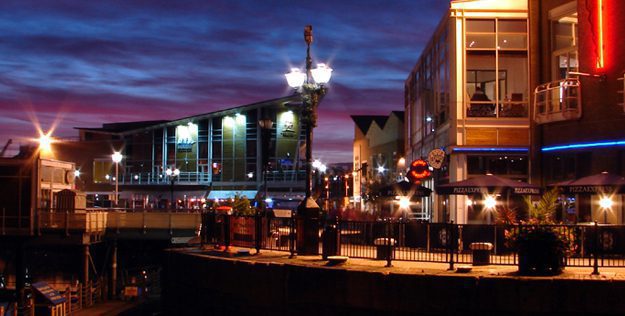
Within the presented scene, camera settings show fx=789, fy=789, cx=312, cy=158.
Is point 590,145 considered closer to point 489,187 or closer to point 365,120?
point 489,187

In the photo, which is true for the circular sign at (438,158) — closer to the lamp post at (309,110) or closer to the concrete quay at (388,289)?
the lamp post at (309,110)

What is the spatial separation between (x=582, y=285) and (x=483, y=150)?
14.9 m

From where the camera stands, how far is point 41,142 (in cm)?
4638

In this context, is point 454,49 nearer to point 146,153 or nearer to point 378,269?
point 378,269

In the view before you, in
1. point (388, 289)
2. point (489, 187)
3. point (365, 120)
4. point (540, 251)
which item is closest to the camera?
point (540, 251)

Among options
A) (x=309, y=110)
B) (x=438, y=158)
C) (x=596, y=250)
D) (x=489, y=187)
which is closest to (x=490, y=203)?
(x=438, y=158)

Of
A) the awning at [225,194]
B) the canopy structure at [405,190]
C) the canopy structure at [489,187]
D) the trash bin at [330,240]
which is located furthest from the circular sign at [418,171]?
the awning at [225,194]

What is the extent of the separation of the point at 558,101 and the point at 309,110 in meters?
10.0

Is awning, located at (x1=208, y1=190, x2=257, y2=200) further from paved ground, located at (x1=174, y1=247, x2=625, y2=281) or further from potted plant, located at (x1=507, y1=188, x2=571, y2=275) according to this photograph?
potted plant, located at (x1=507, y1=188, x2=571, y2=275)

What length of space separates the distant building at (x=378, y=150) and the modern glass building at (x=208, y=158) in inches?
288

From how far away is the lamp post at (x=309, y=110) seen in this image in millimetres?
22562

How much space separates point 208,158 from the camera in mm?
82312

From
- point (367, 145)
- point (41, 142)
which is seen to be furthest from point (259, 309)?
point (367, 145)

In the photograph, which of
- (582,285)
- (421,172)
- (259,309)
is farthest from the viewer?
(421,172)
